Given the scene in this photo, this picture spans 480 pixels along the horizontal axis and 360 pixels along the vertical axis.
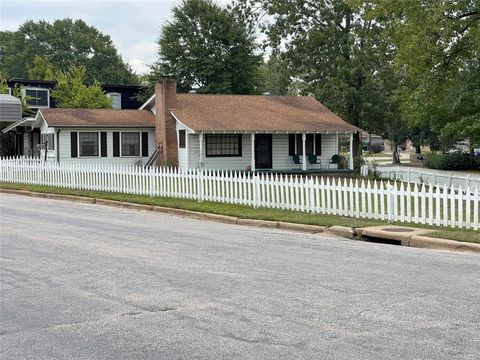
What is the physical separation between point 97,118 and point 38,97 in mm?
16470

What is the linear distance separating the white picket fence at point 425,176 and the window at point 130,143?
12462 mm

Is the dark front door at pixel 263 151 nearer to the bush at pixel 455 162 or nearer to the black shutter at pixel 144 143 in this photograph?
the black shutter at pixel 144 143

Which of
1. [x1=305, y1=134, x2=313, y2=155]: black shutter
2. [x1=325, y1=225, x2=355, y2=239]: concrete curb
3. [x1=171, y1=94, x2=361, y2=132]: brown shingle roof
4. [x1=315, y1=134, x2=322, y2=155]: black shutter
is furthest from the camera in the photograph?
[x1=315, y1=134, x2=322, y2=155]: black shutter

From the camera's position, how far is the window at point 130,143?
115ft

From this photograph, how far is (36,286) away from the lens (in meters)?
7.74

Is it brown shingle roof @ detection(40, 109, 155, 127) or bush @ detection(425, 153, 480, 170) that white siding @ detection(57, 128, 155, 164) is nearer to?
brown shingle roof @ detection(40, 109, 155, 127)

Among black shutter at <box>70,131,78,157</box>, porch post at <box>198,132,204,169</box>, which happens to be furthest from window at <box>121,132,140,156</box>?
porch post at <box>198,132,204,169</box>

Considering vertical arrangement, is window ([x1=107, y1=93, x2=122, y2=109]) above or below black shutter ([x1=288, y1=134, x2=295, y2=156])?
above

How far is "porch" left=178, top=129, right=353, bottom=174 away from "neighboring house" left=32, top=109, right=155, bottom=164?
2.94 m

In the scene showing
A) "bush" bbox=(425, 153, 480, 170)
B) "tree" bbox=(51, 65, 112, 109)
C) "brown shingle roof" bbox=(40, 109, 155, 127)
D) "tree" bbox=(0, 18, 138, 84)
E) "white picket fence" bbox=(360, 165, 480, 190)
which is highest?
"tree" bbox=(0, 18, 138, 84)

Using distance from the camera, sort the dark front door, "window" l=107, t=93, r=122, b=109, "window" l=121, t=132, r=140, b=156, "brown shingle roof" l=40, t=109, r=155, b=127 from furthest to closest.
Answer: "window" l=107, t=93, r=122, b=109 → "window" l=121, t=132, r=140, b=156 → the dark front door → "brown shingle roof" l=40, t=109, r=155, b=127

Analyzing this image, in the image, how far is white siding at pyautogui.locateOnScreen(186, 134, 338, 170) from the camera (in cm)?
3309

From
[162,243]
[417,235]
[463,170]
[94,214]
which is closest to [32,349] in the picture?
[162,243]

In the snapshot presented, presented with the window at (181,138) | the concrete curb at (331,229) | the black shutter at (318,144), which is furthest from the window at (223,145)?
the concrete curb at (331,229)
